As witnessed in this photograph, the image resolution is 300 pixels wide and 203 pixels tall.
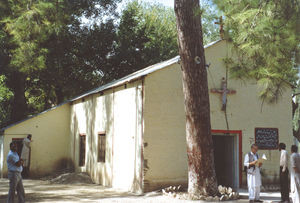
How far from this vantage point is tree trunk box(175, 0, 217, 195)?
37.9ft

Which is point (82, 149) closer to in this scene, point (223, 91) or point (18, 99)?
point (223, 91)

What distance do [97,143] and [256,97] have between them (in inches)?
274

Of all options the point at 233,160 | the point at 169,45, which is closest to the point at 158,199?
the point at 233,160

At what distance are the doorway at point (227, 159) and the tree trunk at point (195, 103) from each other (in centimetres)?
355

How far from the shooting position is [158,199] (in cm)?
1192

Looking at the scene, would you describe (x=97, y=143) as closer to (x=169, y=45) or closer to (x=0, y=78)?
(x=0, y=78)

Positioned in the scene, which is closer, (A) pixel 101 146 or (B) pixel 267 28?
(B) pixel 267 28

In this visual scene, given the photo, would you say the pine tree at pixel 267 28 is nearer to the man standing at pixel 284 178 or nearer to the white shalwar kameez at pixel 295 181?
the white shalwar kameez at pixel 295 181

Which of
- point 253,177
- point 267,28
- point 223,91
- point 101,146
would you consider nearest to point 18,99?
point 101,146

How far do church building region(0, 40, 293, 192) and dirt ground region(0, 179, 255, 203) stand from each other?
2.35 feet

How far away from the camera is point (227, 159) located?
15.5 meters

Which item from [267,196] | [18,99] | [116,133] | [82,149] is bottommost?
[267,196]

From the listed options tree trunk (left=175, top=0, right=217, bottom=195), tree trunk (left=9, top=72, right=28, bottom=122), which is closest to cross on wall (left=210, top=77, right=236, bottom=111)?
tree trunk (left=175, top=0, right=217, bottom=195)

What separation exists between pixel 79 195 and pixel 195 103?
488 centimetres
